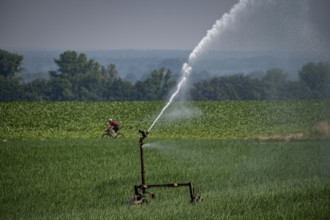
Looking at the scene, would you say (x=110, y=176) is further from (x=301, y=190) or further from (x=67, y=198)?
(x=301, y=190)

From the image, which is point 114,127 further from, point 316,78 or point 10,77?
point 10,77

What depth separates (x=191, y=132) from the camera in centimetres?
4506

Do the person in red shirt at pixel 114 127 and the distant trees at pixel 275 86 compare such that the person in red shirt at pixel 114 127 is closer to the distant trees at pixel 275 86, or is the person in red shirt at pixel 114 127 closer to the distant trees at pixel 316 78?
the distant trees at pixel 275 86

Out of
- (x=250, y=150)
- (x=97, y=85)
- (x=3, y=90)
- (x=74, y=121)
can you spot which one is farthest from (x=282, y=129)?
(x=97, y=85)

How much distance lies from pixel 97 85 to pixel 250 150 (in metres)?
143

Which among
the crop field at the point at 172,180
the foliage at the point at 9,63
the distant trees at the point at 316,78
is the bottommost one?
the crop field at the point at 172,180

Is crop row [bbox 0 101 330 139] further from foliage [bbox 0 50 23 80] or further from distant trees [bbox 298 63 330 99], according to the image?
foliage [bbox 0 50 23 80]

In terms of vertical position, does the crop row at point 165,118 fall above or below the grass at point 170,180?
below

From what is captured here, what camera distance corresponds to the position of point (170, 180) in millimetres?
17500

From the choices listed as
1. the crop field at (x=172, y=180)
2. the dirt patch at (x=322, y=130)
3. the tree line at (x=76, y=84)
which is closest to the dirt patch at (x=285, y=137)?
the crop field at (x=172, y=180)

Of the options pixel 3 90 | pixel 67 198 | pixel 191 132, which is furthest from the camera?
pixel 3 90

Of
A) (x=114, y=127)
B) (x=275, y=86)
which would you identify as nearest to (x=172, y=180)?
(x=114, y=127)

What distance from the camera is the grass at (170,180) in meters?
11.5

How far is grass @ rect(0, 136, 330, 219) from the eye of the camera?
11.5 meters
